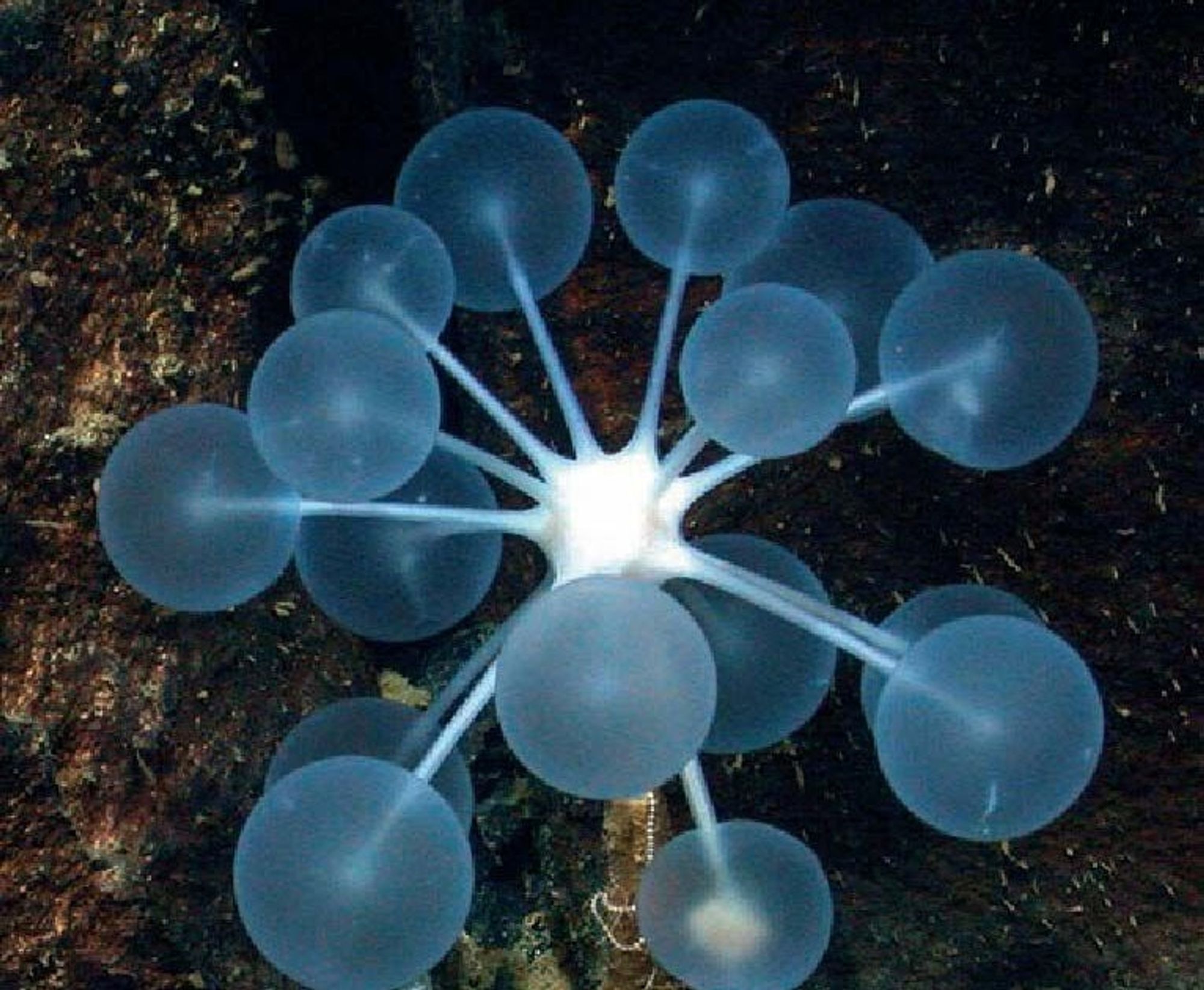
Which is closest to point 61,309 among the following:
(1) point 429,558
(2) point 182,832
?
(1) point 429,558

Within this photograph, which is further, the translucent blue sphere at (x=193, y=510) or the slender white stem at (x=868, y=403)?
the slender white stem at (x=868, y=403)

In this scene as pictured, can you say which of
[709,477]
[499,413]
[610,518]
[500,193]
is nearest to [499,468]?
[499,413]

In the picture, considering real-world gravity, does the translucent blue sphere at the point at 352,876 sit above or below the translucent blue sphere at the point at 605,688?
below

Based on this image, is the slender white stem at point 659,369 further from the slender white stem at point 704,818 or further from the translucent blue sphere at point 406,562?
the slender white stem at point 704,818

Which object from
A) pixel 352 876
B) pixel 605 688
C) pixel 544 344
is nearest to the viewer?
pixel 605 688

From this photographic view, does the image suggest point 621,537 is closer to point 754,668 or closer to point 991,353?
point 754,668

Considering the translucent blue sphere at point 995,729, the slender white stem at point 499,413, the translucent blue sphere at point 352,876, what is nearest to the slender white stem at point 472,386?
the slender white stem at point 499,413
